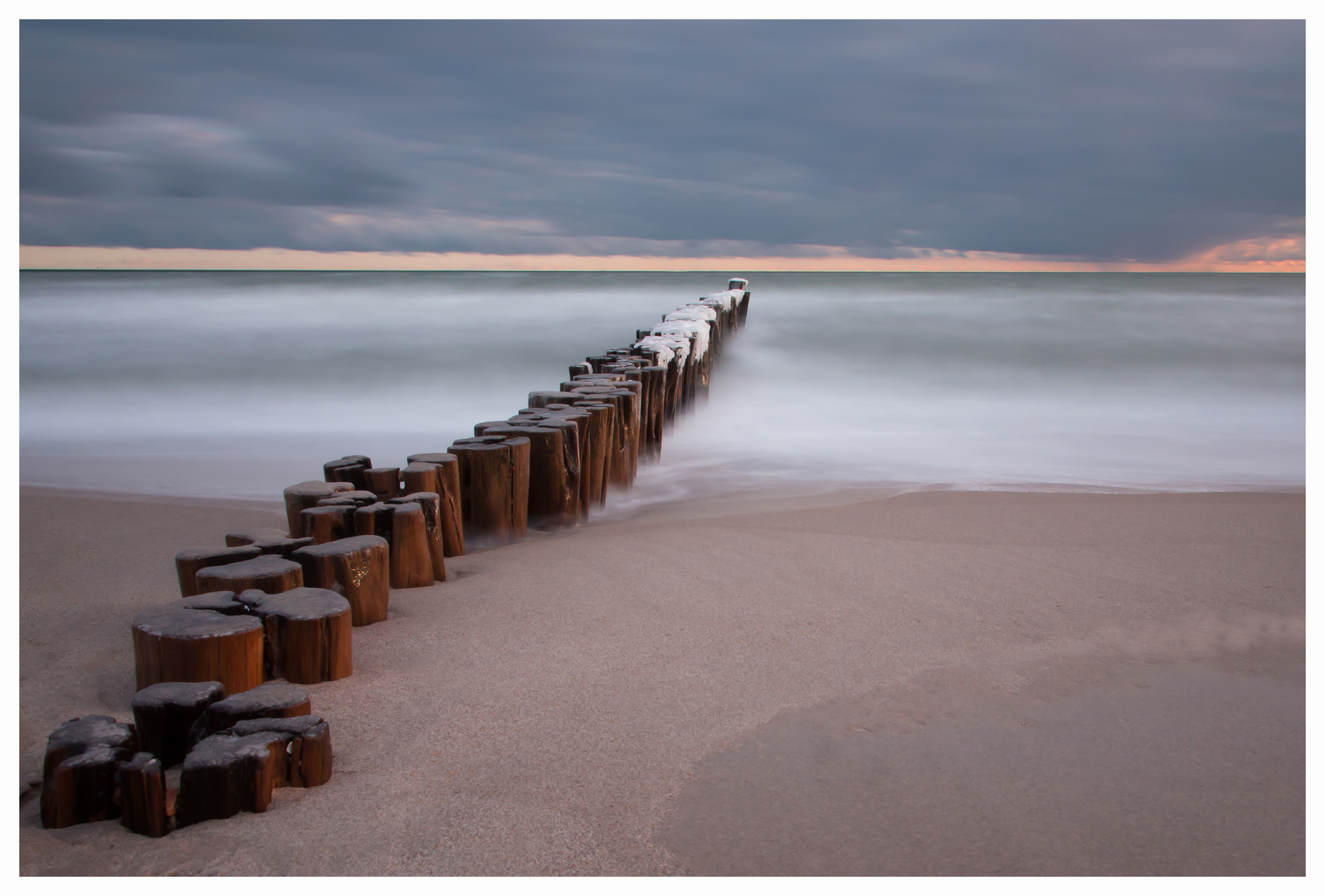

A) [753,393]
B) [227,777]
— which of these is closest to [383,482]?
[227,777]

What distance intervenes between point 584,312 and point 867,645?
1769 centimetres

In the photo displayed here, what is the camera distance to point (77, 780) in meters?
1.56

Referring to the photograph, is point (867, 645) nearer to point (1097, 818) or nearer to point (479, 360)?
point (1097, 818)

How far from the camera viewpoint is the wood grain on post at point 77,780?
156 cm

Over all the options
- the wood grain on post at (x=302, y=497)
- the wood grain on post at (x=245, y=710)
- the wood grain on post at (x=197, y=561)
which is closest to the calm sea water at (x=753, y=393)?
the wood grain on post at (x=302, y=497)

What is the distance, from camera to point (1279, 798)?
1.81 meters

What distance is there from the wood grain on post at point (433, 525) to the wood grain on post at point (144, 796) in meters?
1.40

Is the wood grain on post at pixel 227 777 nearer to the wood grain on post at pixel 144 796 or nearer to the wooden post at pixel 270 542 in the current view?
the wood grain on post at pixel 144 796

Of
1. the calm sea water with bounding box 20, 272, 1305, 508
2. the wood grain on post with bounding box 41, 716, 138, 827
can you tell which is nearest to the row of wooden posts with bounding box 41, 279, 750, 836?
the wood grain on post with bounding box 41, 716, 138, 827

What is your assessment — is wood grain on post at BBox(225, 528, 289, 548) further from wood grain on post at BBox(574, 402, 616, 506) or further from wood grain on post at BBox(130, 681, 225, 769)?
wood grain on post at BBox(574, 402, 616, 506)

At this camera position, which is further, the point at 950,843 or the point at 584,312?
the point at 584,312

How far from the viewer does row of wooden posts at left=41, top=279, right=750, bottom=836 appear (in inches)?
62.4

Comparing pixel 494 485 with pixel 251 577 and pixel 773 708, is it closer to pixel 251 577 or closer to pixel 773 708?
pixel 251 577

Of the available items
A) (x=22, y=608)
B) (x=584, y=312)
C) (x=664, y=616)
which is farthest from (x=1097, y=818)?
(x=584, y=312)
